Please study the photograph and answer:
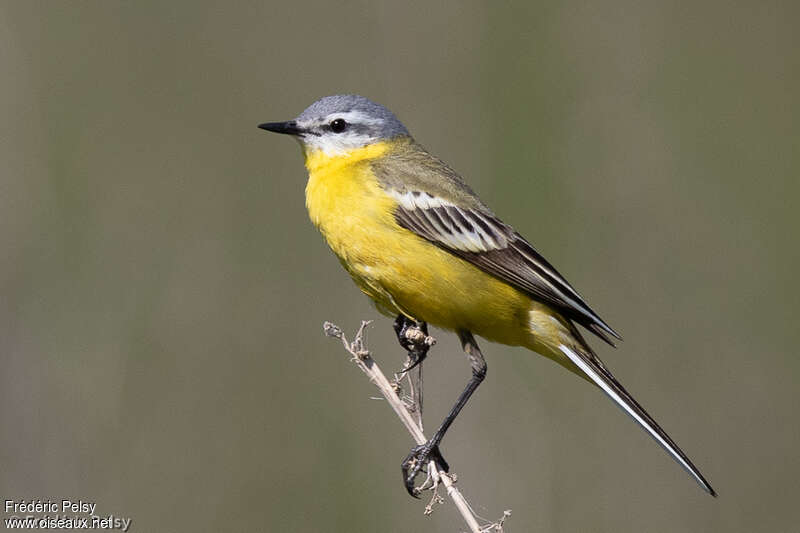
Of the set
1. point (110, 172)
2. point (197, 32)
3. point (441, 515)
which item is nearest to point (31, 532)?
point (441, 515)

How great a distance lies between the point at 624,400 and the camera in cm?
477

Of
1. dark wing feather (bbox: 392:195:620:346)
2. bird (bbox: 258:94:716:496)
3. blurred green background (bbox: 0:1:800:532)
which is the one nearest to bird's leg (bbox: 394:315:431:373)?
bird (bbox: 258:94:716:496)

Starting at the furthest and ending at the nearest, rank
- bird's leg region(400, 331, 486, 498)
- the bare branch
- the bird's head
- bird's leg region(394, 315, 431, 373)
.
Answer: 1. the bird's head
2. bird's leg region(400, 331, 486, 498)
3. bird's leg region(394, 315, 431, 373)
4. the bare branch

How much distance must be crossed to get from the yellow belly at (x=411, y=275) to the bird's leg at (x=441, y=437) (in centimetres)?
12

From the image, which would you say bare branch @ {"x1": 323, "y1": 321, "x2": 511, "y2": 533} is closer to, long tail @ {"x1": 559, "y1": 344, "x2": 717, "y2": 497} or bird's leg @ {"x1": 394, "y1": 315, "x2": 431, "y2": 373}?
bird's leg @ {"x1": 394, "y1": 315, "x2": 431, "y2": 373}

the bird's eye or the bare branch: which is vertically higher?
the bird's eye

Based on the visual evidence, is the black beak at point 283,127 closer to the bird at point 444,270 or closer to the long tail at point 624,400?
the bird at point 444,270

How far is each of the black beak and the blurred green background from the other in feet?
5.15

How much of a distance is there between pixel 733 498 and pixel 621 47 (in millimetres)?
3344

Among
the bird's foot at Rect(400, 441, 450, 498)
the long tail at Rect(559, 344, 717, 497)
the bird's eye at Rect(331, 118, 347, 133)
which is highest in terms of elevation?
the bird's eye at Rect(331, 118, 347, 133)

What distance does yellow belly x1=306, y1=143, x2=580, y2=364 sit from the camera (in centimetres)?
482

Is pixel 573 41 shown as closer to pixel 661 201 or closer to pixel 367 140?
pixel 661 201

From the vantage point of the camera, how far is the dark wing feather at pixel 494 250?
4980mm

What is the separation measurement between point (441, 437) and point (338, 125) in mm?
1890
